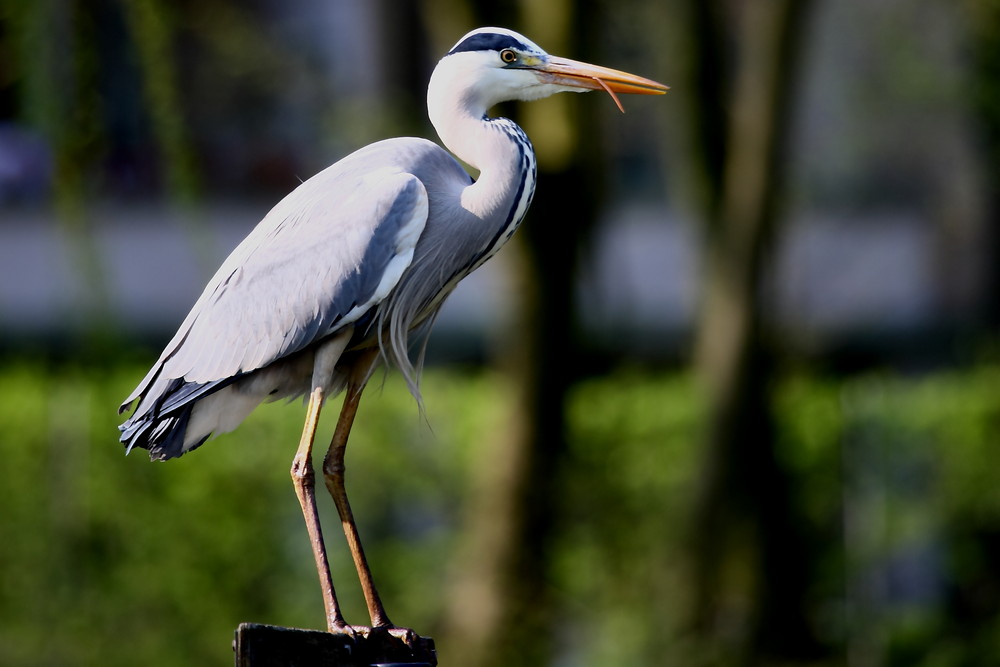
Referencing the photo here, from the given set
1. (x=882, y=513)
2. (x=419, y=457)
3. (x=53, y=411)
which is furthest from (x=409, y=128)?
(x=882, y=513)

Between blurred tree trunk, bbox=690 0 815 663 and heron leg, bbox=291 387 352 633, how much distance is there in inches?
159

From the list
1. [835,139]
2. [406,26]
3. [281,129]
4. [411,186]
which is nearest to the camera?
[411,186]

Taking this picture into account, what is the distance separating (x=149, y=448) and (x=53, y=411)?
4966mm

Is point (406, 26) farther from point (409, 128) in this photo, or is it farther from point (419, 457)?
point (419, 457)

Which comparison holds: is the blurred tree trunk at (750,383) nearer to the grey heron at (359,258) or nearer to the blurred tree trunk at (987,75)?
the blurred tree trunk at (987,75)

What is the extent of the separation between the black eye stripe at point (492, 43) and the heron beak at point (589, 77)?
0.07 meters

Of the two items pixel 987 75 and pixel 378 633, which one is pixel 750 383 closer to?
pixel 987 75

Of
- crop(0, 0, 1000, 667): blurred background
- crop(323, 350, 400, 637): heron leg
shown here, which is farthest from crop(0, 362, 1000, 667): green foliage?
crop(323, 350, 400, 637): heron leg

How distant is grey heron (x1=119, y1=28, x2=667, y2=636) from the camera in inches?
117

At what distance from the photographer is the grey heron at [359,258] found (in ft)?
9.79

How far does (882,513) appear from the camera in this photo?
7367mm

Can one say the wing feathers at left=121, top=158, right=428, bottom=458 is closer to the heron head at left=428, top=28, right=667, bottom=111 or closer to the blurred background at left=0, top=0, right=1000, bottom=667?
the heron head at left=428, top=28, right=667, bottom=111

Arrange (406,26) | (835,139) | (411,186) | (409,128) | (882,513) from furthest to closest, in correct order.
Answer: (406,26) → (835,139) → (409,128) → (882,513) → (411,186)

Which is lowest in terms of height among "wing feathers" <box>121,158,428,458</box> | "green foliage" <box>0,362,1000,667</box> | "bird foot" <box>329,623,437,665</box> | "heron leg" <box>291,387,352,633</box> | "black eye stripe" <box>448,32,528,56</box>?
"green foliage" <box>0,362,1000,667</box>
